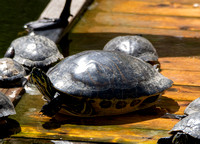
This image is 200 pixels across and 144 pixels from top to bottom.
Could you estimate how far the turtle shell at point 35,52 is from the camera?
19.2 feet

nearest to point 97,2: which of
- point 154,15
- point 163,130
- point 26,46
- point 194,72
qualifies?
point 154,15

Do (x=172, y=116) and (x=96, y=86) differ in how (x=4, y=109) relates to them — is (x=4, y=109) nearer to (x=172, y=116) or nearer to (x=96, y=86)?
(x=96, y=86)

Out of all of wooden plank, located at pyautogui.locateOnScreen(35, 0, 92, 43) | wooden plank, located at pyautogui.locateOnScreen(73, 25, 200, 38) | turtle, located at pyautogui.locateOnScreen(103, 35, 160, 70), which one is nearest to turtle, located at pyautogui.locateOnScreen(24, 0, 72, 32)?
wooden plank, located at pyautogui.locateOnScreen(35, 0, 92, 43)

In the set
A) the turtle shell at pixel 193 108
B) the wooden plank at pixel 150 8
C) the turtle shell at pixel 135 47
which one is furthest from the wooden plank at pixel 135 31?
the turtle shell at pixel 193 108

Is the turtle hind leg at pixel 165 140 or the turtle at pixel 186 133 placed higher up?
the turtle at pixel 186 133

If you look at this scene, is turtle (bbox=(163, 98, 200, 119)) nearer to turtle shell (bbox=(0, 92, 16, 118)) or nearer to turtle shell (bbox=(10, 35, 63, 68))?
turtle shell (bbox=(0, 92, 16, 118))

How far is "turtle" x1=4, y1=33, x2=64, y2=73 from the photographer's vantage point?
19.1ft

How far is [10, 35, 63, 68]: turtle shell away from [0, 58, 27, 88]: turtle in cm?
50

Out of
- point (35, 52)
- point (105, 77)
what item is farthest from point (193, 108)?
point (35, 52)

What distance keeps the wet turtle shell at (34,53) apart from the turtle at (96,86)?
→ 152 centimetres

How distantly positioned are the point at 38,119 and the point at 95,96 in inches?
25.3

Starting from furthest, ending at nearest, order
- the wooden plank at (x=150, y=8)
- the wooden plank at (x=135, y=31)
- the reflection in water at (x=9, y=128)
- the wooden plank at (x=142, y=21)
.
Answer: the wooden plank at (x=150, y=8) → the wooden plank at (x=142, y=21) → the wooden plank at (x=135, y=31) → the reflection in water at (x=9, y=128)

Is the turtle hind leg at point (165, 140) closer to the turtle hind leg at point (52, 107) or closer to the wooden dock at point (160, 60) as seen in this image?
the wooden dock at point (160, 60)

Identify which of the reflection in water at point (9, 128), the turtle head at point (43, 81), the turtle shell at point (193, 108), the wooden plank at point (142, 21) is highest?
the turtle head at point (43, 81)
